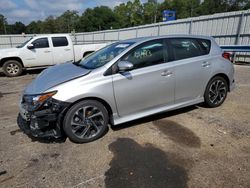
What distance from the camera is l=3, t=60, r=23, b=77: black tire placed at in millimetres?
9406

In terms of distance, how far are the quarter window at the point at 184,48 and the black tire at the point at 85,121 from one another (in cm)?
181

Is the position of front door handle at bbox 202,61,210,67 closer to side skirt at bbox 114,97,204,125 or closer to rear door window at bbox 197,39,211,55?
rear door window at bbox 197,39,211,55

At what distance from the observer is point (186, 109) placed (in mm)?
4707

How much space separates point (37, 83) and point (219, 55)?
379cm

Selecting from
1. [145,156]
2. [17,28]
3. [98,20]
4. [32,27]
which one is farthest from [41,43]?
[32,27]

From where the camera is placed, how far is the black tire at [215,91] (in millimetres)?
4434

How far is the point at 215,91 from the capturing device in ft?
15.0

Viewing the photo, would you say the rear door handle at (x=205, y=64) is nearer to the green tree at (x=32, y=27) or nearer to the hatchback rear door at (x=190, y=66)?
the hatchback rear door at (x=190, y=66)

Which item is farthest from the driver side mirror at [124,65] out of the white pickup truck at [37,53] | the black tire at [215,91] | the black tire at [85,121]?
the white pickup truck at [37,53]

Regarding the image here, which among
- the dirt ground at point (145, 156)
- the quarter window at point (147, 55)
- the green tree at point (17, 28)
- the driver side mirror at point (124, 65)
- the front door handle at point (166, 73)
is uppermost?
the green tree at point (17, 28)

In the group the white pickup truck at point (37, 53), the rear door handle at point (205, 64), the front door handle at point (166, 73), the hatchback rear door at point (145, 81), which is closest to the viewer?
the hatchback rear door at point (145, 81)

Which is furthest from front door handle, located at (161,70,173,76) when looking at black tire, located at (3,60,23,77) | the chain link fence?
the chain link fence

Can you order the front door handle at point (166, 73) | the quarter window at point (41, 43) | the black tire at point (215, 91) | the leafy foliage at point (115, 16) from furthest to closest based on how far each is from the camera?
1. the leafy foliage at point (115, 16)
2. the quarter window at point (41, 43)
3. the black tire at point (215, 91)
4. the front door handle at point (166, 73)

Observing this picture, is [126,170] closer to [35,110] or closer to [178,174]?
[178,174]
